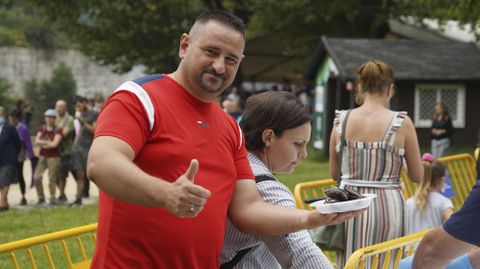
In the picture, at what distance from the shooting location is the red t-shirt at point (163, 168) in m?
2.52

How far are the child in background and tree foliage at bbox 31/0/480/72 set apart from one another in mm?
21839

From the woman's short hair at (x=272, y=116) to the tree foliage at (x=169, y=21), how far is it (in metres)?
25.7

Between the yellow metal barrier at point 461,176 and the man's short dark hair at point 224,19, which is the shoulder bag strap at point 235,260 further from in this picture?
the yellow metal barrier at point 461,176

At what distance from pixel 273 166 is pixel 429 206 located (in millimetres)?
4171

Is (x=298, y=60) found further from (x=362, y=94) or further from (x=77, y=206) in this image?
(x=362, y=94)

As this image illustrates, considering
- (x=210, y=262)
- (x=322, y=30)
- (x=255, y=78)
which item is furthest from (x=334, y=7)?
(x=210, y=262)

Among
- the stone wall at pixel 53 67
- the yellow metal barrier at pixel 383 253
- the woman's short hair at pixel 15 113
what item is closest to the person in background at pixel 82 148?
the woman's short hair at pixel 15 113

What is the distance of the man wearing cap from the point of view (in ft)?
44.8

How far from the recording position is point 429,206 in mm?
7035

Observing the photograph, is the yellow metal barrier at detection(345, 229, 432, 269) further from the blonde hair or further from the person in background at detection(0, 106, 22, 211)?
the person in background at detection(0, 106, 22, 211)

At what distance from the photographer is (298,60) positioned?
33406mm

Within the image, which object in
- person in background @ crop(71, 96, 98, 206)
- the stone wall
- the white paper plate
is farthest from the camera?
the stone wall

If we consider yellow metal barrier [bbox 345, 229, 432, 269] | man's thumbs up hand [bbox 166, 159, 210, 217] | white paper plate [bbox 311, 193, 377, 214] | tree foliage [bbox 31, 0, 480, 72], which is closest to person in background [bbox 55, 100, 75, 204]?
yellow metal barrier [bbox 345, 229, 432, 269]

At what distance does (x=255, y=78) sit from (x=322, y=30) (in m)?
5.68
